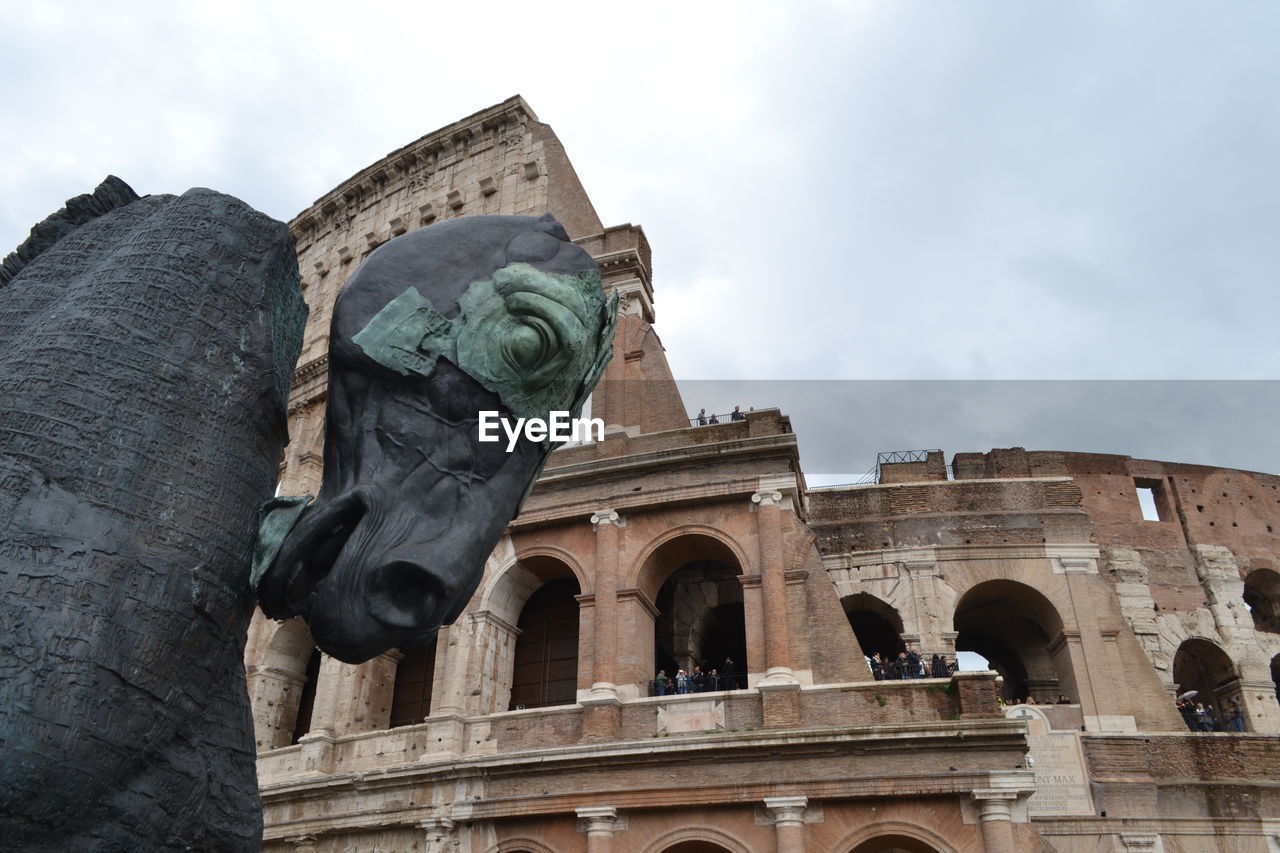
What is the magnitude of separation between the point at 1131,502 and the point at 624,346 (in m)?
10.9

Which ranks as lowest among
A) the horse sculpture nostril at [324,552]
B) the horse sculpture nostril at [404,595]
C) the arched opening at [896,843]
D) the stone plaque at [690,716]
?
the horse sculpture nostril at [404,595]

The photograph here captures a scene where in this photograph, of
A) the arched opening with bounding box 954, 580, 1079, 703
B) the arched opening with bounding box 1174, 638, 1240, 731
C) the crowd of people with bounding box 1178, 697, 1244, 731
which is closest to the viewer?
the crowd of people with bounding box 1178, 697, 1244, 731

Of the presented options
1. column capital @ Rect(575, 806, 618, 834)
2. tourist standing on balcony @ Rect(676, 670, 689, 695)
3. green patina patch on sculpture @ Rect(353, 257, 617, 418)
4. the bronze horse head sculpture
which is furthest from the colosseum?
green patina patch on sculpture @ Rect(353, 257, 617, 418)

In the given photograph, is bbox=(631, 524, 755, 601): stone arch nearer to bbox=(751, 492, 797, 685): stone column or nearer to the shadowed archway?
bbox=(751, 492, 797, 685): stone column

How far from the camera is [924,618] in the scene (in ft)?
50.0

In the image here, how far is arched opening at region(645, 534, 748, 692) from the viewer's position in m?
13.9

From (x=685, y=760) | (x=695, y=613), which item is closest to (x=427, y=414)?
(x=685, y=760)

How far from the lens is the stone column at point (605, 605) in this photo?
12.4m

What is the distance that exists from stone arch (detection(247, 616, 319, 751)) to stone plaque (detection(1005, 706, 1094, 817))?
458 inches

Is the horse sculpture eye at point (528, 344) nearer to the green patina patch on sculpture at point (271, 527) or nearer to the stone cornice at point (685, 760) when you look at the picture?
the green patina patch on sculpture at point (271, 527)

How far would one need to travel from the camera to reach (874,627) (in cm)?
1766

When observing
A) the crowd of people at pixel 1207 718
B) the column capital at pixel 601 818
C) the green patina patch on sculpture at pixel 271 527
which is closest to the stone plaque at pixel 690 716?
the column capital at pixel 601 818

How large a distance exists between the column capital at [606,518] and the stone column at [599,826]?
13.0 feet

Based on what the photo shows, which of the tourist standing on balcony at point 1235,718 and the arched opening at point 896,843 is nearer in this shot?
the arched opening at point 896,843
